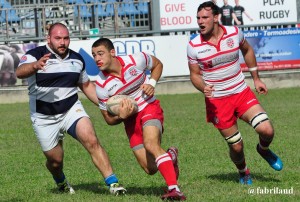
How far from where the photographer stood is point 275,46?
1079 inches

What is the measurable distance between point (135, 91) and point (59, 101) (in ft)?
3.45

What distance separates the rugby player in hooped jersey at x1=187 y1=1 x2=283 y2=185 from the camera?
10578 mm

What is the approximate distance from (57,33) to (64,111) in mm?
969

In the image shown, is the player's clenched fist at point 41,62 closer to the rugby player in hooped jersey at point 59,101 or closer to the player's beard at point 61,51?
the rugby player in hooped jersey at point 59,101

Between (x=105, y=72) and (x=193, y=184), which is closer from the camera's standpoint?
(x=105, y=72)

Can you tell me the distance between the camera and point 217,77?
10719 millimetres

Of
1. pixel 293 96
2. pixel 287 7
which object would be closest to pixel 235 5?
pixel 287 7

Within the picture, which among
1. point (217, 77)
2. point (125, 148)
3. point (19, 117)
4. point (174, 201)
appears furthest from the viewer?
point (19, 117)

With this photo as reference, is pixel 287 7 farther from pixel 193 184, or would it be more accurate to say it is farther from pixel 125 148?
pixel 193 184

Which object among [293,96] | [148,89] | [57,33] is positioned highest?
[57,33]

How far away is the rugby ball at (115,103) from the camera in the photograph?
9.58 meters

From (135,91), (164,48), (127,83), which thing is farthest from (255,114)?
(164,48)

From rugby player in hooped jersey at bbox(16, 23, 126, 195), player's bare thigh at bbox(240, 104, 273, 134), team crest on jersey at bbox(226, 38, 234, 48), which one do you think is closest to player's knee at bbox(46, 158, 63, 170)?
rugby player in hooped jersey at bbox(16, 23, 126, 195)

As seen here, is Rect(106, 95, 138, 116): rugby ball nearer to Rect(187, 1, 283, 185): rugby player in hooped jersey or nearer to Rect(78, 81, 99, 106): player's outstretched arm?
Rect(78, 81, 99, 106): player's outstretched arm
